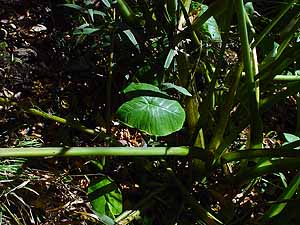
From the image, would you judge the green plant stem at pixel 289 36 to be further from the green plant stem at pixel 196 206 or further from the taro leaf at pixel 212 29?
the green plant stem at pixel 196 206

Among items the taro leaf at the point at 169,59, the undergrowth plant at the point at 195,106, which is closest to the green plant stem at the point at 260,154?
the undergrowth plant at the point at 195,106

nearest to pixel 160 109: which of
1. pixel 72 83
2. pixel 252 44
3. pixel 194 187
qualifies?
pixel 252 44

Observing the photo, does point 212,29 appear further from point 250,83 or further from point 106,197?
point 106,197

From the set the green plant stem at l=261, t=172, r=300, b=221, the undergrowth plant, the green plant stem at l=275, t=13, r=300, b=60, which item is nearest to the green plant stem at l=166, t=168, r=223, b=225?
the undergrowth plant

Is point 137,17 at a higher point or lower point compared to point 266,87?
higher

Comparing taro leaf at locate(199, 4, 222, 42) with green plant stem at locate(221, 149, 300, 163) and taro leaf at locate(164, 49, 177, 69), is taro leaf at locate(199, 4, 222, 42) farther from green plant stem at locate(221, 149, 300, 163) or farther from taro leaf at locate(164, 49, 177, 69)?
green plant stem at locate(221, 149, 300, 163)

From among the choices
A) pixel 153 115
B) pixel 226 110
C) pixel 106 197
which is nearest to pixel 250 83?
pixel 226 110

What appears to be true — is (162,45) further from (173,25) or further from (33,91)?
(33,91)
